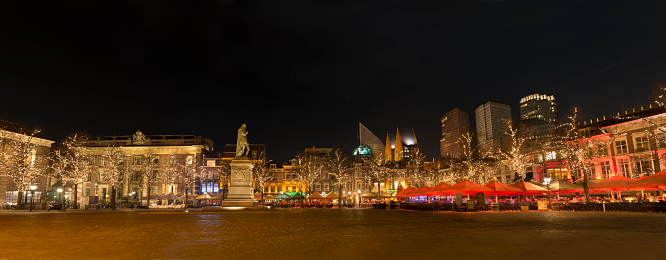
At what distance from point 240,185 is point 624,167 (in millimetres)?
45761

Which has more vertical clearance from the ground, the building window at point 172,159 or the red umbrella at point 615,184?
the building window at point 172,159

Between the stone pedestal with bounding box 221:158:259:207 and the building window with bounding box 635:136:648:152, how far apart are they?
44.3m

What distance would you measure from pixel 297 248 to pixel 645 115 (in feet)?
167

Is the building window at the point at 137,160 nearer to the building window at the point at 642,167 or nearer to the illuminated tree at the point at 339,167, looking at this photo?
the illuminated tree at the point at 339,167

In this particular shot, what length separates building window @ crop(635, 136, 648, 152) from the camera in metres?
43.7

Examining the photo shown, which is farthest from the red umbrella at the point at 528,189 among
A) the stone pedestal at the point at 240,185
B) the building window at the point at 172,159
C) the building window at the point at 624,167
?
the building window at the point at 172,159

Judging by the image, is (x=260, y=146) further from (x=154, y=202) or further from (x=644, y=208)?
(x=644, y=208)

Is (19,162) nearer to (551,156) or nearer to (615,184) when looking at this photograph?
(615,184)

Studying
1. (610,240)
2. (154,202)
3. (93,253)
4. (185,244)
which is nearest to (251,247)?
(185,244)

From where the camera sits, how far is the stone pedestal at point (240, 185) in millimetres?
32562

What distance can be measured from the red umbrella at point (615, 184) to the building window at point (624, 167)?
774 inches

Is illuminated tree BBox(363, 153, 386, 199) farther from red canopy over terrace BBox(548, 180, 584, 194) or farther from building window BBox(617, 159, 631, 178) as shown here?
building window BBox(617, 159, 631, 178)

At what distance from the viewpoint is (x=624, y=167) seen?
46406mm

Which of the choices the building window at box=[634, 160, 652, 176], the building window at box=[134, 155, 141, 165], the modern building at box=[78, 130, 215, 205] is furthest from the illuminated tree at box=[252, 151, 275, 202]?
the building window at box=[634, 160, 652, 176]
